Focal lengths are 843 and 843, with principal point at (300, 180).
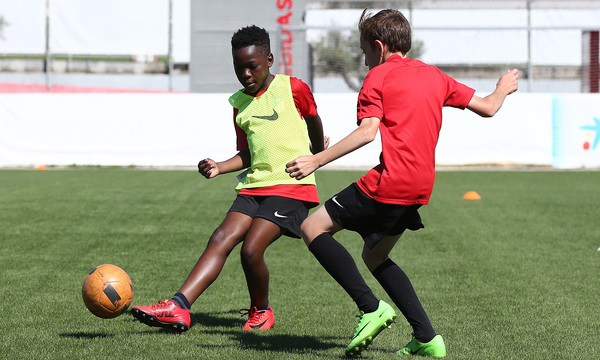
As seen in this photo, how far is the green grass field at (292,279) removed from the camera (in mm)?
4516

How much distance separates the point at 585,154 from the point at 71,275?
16.1 metres

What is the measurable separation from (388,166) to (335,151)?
0.31 metres

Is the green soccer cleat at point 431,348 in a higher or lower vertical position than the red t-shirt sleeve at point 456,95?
lower

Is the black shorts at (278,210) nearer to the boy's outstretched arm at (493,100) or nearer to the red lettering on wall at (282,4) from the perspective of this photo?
the boy's outstretched arm at (493,100)

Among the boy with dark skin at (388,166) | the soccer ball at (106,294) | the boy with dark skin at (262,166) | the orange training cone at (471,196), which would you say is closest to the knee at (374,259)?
the boy with dark skin at (388,166)

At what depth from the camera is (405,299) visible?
13.8 feet

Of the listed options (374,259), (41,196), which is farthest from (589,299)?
(41,196)

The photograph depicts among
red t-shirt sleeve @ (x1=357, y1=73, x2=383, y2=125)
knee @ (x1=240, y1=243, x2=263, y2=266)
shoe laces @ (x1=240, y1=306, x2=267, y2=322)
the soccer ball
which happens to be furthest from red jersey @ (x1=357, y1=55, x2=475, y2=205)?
the soccer ball

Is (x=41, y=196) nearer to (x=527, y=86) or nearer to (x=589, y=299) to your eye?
(x=589, y=299)

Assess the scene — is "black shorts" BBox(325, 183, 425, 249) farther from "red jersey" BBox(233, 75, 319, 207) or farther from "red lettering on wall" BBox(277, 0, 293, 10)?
"red lettering on wall" BBox(277, 0, 293, 10)

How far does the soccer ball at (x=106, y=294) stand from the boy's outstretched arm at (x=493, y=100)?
7.21 ft

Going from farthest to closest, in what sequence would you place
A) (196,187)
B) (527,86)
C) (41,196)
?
1. (527,86)
2. (196,187)
3. (41,196)

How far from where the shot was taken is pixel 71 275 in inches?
262

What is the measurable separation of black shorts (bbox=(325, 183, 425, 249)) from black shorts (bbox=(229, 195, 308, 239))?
651 mm
